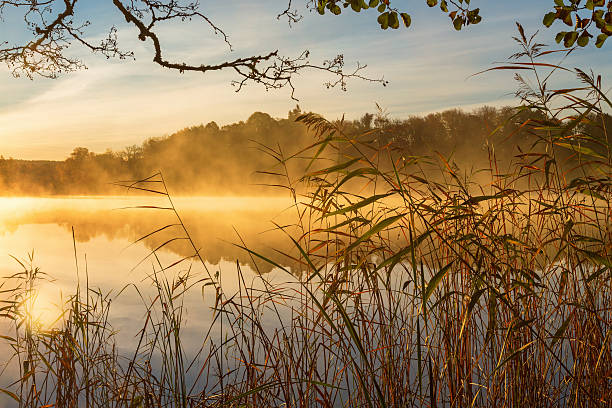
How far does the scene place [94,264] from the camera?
10.8 meters

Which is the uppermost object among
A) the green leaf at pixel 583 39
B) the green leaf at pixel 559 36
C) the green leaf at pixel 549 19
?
the green leaf at pixel 549 19

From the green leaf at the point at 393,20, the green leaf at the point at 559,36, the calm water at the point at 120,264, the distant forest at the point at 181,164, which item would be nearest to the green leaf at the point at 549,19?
the green leaf at the point at 559,36

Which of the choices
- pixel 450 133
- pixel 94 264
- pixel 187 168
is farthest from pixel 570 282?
pixel 187 168

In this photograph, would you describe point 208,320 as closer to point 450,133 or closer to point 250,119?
point 450,133

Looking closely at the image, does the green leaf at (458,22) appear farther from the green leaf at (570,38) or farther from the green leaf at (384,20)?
the green leaf at (570,38)

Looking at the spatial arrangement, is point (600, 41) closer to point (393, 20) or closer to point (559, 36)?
point (559, 36)

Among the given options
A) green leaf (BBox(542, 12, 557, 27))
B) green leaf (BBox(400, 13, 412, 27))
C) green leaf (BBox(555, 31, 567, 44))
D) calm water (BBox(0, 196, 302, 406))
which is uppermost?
green leaf (BBox(400, 13, 412, 27))

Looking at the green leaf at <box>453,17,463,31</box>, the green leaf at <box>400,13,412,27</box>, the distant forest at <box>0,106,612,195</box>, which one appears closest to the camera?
the green leaf at <box>400,13,412,27</box>

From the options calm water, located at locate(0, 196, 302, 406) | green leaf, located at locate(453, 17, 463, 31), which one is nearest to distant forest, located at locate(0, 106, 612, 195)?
calm water, located at locate(0, 196, 302, 406)

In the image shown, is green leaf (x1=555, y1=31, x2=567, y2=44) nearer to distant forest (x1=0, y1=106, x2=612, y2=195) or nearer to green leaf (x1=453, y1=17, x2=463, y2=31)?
green leaf (x1=453, y1=17, x2=463, y2=31)

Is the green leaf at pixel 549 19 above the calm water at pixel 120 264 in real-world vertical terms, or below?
above

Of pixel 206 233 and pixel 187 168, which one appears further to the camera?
pixel 187 168

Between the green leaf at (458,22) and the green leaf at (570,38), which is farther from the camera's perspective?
the green leaf at (458,22)

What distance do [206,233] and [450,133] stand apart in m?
16.3
